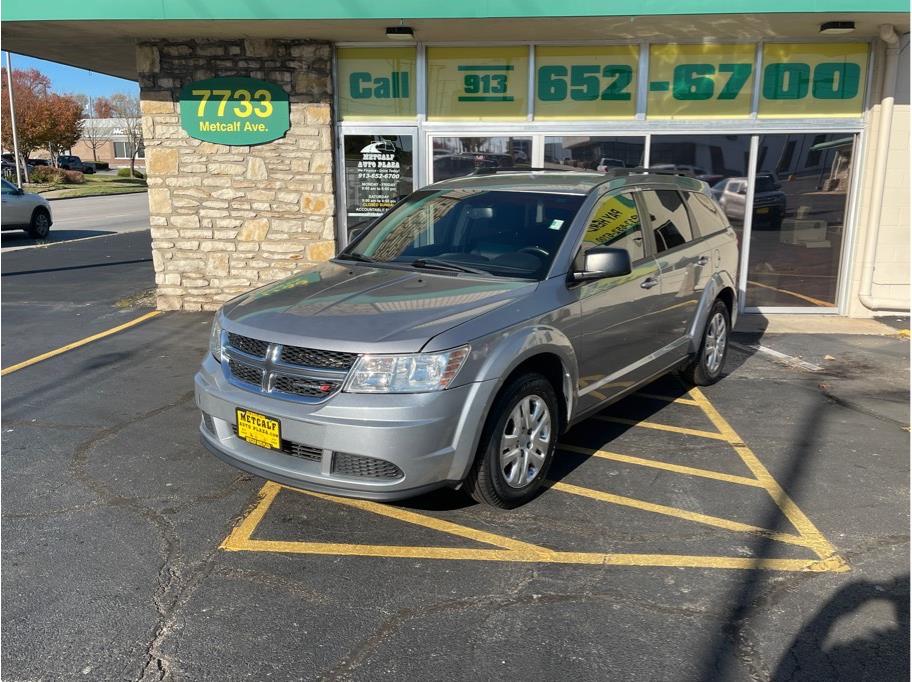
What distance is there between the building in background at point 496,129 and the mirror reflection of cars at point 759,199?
2 centimetres

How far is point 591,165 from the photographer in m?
9.38

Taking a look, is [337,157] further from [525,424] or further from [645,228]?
[525,424]

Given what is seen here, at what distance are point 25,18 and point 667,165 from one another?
722 centimetres

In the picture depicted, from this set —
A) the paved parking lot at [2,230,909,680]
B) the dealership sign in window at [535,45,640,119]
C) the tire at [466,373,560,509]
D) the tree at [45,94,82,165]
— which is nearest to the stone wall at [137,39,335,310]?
the dealership sign in window at [535,45,640,119]

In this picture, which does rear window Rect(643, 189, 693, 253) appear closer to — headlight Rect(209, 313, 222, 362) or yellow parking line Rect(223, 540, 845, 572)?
yellow parking line Rect(223, 540, 845, 572)

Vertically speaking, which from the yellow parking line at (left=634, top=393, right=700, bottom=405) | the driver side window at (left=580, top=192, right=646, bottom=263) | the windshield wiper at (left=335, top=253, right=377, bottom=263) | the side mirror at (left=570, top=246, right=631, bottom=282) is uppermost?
the driver side window at (left=580, top=192, right=646, bottom=263)

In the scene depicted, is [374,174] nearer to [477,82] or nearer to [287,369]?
[477,82]

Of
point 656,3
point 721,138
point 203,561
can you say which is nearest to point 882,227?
point 721,138

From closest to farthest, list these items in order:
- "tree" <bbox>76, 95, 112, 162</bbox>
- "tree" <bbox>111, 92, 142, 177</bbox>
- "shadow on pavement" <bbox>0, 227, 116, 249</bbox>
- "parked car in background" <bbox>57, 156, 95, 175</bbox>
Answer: "shadow on pavement" <bbox>0, 227, 116, 249</bbox>, "parked car in background" <bbox>57, 156, 95, 175</bbox>, "tree" <bbox>111, 92, 142, 177</bbox>, "tree" <bbox>76, 95, 112, 162</bbox>

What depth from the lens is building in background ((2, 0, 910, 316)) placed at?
902 centimetres

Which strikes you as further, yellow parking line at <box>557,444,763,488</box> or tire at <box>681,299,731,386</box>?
tire at <box>681,299,731,386</box>

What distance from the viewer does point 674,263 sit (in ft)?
18.6

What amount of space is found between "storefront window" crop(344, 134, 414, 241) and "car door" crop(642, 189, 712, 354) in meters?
4.30

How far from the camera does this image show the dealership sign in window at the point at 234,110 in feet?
29.8
